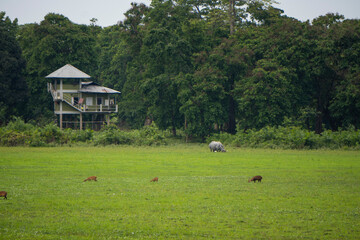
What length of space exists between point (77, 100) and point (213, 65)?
2430 cm

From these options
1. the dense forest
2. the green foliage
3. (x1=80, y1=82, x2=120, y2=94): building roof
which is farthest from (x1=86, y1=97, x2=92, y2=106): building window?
the green foliage

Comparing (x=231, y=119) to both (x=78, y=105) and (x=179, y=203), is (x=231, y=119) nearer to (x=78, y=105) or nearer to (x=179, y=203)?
(x=78, y=105)

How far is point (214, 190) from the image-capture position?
18.3 metres

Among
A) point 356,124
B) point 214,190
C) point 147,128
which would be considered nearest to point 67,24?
point 147,128

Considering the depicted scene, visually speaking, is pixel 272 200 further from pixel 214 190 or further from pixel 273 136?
pixel 273 136

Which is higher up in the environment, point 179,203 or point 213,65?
point 213,65

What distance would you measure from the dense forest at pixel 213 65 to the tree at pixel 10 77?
0.14m

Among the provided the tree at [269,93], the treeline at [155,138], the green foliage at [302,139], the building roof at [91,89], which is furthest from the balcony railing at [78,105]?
the green foliage at [302,139]

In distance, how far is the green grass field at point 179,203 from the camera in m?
12.0

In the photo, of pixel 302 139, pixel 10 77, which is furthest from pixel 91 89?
pixel 302 139

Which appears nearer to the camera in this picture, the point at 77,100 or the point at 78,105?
the point at 78,105

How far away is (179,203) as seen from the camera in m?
15.5

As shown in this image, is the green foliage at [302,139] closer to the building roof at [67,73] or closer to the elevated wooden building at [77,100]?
the elevated wooden building at [77,100]

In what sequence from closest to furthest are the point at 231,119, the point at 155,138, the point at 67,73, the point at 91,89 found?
the point at 155,138 → the point at 231,119 → the point at 67,73 → the point at 91,89
